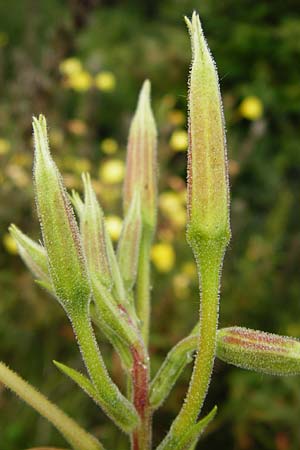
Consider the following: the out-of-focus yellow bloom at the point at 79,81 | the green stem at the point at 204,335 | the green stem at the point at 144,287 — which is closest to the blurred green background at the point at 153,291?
the out-of-focus yellow bloom at the point at 79,81

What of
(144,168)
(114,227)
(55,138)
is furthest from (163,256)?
(144,168)

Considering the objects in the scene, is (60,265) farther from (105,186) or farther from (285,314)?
(285,314)

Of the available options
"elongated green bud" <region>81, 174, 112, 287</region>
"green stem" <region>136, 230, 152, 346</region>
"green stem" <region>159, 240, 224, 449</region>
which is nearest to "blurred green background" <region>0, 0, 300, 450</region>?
"green stem" <region>136, 230, 152, 346</region>

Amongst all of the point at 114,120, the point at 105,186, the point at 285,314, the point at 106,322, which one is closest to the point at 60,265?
the point at 106,322

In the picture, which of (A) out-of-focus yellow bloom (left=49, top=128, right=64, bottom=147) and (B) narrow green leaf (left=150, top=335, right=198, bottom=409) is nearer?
(B) narrow green leaf (left=150, top=335, right=198, bottom=409)

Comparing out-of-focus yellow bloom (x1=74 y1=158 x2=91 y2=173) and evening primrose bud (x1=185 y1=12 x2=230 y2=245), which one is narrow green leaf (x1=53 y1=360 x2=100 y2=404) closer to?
evening primrose bud (x1=185 y1=12 x2=230 y2=245)
